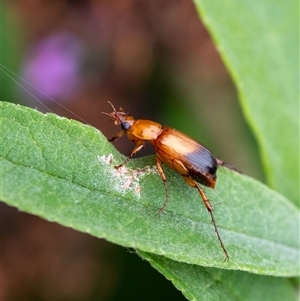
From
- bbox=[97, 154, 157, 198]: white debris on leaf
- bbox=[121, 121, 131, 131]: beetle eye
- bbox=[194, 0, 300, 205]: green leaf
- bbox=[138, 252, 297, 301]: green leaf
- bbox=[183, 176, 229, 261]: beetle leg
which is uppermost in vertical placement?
bbox=[194, 0, 300, 205]: green leaf

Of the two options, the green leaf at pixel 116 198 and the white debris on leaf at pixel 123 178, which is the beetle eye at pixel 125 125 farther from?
the white debris on leaf at pixel 123 178

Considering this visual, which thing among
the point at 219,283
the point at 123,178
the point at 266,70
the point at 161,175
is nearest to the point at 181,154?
the point at 161,175

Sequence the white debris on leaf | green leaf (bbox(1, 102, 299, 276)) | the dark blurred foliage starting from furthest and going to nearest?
the dark blurred foliage → the white debris on leaf → green leaf (bbox(1, 102, 299, 276))

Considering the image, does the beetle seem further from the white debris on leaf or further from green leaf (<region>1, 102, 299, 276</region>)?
the white debris on leaf

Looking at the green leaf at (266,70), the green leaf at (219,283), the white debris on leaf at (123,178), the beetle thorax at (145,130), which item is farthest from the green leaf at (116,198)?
the green leaf at (266,70)

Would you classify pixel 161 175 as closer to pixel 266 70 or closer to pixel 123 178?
pixel 123 178

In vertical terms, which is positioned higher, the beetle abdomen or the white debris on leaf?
the beetle abdomen

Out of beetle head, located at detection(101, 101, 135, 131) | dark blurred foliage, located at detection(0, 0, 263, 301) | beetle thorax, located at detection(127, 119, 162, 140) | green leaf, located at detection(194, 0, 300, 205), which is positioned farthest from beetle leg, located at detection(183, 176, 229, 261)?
dark blurred foliage, located at detection(0, 0, 263, 301)
